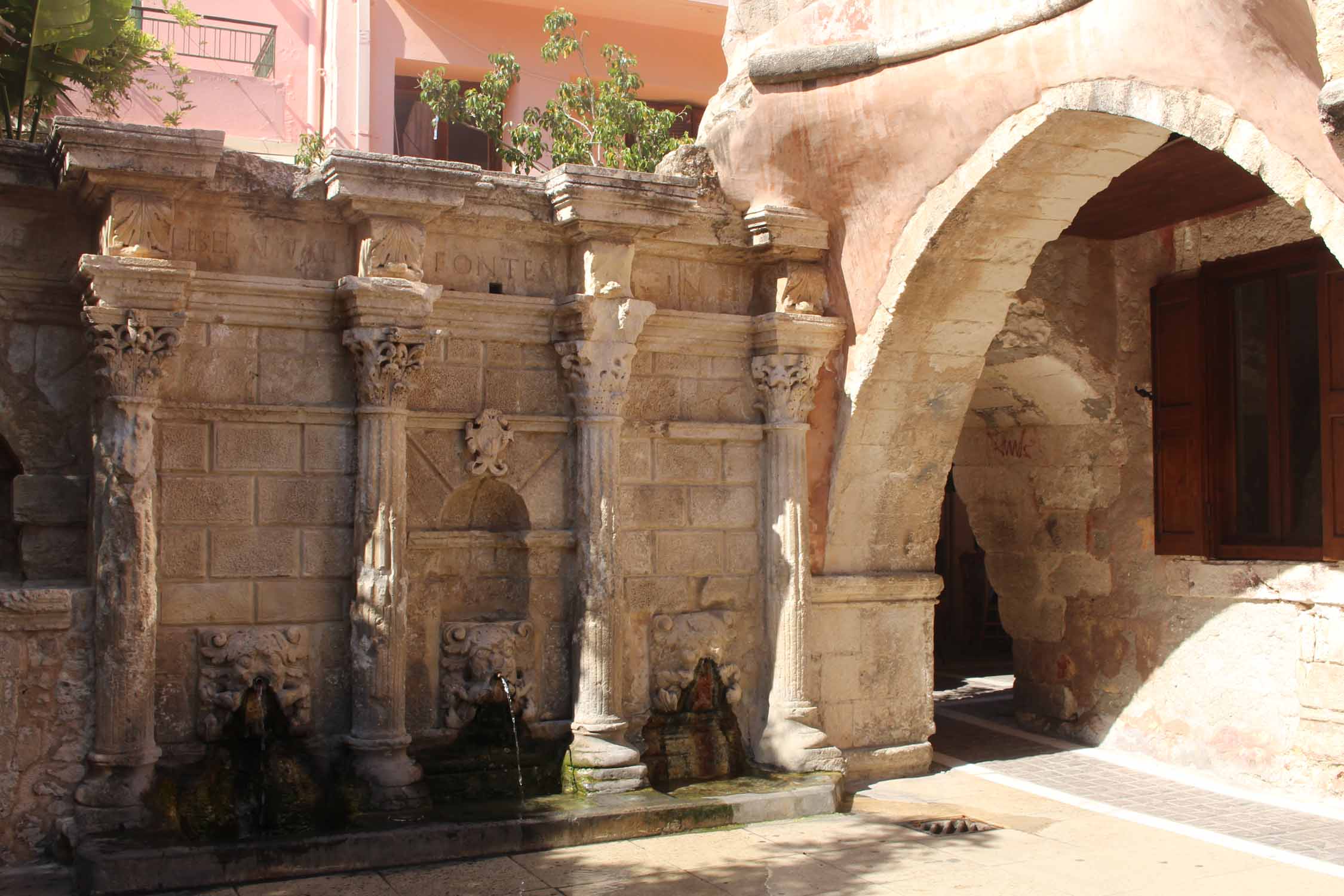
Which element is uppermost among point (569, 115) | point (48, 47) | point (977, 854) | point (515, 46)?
point (515, 46)

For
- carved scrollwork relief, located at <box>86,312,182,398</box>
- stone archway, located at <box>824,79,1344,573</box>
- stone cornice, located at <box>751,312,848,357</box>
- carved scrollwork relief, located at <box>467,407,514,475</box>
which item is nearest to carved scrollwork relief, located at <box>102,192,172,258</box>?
carved scrollwork relief, located at <box>86,312,182,398</box>

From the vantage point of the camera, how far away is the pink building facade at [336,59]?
13750 mm

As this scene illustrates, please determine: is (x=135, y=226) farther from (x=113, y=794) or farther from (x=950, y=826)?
(x=950, y=826)

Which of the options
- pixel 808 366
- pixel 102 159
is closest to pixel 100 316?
pixel 102 159

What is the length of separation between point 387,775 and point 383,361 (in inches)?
78.8

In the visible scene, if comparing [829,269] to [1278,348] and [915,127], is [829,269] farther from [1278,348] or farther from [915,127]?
[1278,348]

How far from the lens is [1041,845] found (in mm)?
6648

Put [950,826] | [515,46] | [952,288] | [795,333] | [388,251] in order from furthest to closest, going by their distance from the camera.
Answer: [515,46] → [795,333] → [952,288] → [950,826] → [388,251]

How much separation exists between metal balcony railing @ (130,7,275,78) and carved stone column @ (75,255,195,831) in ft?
28.2

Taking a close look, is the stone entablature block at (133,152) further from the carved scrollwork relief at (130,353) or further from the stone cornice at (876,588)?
the stone cornice at (876,588)

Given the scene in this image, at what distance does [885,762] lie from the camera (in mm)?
8102

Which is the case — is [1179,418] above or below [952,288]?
below

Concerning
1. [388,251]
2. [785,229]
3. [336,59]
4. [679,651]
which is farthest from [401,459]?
[336,59]

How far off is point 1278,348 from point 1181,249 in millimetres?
973
